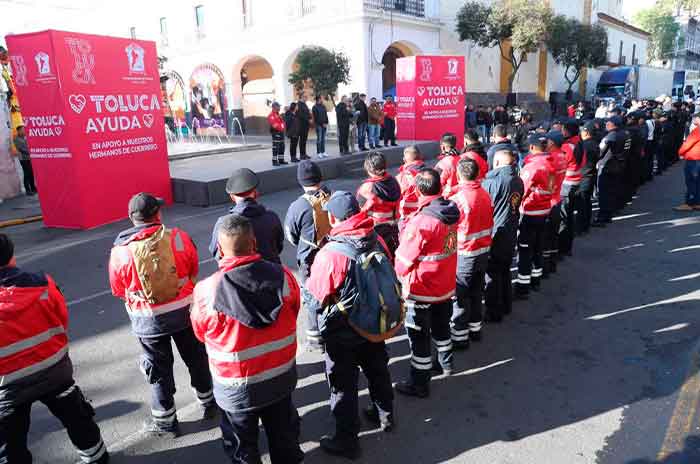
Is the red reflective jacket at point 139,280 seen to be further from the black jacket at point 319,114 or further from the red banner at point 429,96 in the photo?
the red banner at point 429,96

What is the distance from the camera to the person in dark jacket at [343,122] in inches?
578

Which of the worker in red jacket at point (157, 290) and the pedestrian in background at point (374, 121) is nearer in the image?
the worker in red jacket at point (157, 290)

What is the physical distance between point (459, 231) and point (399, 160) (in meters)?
12.1

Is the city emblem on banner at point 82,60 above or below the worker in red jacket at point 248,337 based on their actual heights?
above

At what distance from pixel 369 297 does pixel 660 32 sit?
82.4m

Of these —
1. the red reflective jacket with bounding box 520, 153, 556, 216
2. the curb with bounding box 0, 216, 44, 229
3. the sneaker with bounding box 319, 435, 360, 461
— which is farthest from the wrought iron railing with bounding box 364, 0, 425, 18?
the sneaker with bounding box 319, 435, 360, 461

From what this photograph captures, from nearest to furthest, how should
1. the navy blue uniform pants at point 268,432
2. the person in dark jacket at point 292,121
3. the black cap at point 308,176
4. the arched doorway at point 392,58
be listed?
the navy blue uniform pants at point 268,432
the black cap at point 308,176
the person in dark jacket at point 292,121
the arched doorway at point 392,58

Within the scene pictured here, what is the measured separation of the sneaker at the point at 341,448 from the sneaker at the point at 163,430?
3.69ft

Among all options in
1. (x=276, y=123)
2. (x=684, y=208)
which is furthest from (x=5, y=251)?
(x=684, y=208)

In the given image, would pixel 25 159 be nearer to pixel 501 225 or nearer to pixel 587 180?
pixel 501 225

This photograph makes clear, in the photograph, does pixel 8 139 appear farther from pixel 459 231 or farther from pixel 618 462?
pixel 618 462

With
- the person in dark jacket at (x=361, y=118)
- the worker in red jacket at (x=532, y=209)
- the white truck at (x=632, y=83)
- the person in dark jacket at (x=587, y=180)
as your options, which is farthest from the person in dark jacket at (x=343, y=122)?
the white truck at (x=632, y=83)

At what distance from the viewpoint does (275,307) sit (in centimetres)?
257

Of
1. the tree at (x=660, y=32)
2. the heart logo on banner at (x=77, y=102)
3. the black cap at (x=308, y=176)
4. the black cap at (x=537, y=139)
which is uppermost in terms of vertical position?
the tree at (x=660, y=32)
